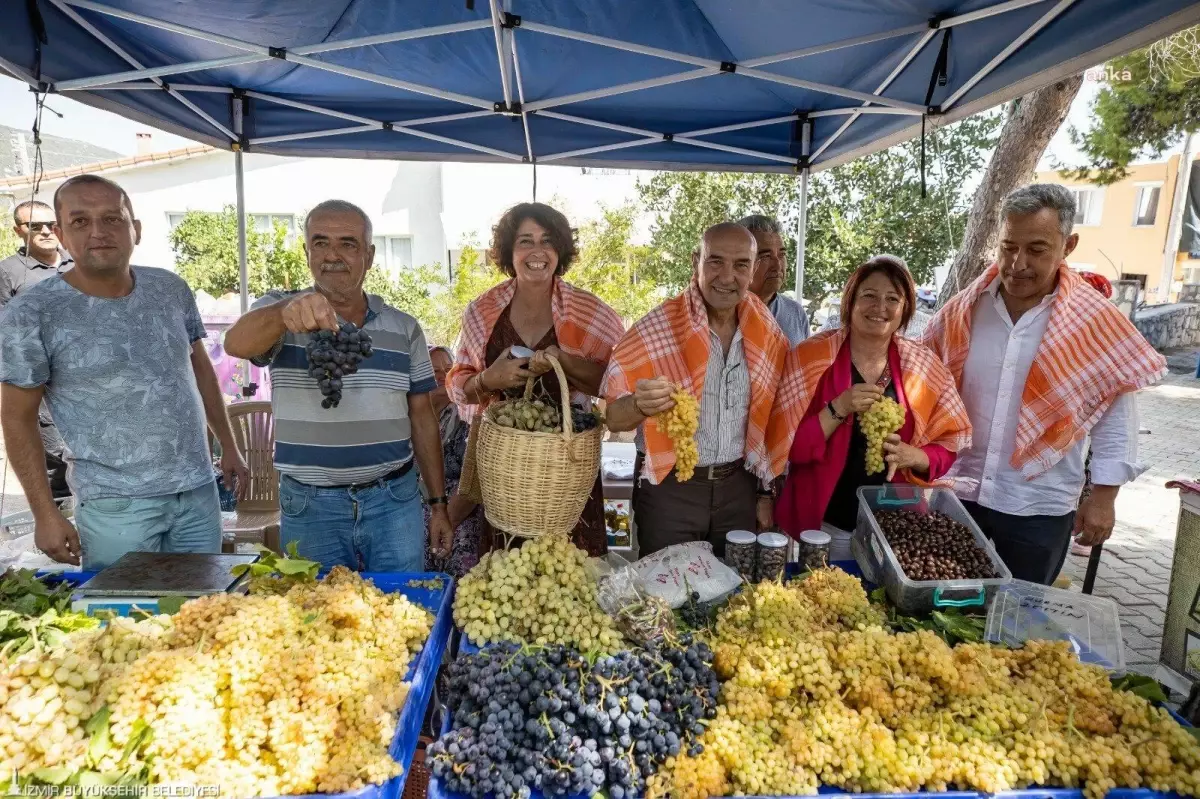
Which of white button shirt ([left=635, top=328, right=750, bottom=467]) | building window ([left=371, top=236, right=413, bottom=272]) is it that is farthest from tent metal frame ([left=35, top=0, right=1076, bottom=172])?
building window ([left=371, top=236, right=413, bottom=272])

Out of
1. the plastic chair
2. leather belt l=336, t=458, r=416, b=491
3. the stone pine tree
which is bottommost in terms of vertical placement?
the plastic chair

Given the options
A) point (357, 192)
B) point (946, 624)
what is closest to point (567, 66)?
point (946, 624)

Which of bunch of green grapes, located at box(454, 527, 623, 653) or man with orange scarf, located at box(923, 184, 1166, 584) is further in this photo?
man with orange scarf, located at box(923, 184, 1166, 584)

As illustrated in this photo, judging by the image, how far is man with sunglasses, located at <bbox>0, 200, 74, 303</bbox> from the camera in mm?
4895

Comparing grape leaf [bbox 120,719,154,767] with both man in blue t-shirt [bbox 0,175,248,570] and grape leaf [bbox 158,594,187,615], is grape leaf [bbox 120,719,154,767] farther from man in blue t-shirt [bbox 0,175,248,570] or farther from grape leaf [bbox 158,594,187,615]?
man in blue t-shirt [bbox 0,175,248,570]

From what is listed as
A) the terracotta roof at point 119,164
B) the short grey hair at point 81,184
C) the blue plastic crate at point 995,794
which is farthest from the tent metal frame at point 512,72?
the terracotta roof at point 119,164

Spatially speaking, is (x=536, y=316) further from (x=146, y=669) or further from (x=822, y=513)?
(x=146, y=669)

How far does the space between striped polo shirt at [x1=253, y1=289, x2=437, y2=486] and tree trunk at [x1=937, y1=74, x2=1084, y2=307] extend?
194 inches

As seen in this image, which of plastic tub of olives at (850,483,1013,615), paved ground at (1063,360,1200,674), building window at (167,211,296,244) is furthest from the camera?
building window at (167,211,296,244)

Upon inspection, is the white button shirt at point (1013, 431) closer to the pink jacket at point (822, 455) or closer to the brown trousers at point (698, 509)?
the pink jacket at point (822, 455)

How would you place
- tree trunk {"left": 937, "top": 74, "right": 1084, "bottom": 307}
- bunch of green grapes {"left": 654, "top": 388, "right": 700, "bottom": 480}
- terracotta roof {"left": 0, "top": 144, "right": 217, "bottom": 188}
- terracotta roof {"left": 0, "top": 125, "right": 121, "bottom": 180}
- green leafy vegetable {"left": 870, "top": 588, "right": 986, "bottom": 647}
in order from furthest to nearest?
terracotta roof {"left": 0, "top": 125, "right": 121, "bottom": 180} < terracotta roof {"left": 0, "top": 144, "right": 217, "bottom": 188} < tree trunk {"left": 937, "top": 74, "right": 1084, "bottom": 307} < bunch of green grapes {"left": 654, "top": 388, "right": 700, "bottom": 480} < green leafy vegetable {"left": 870, "top": 588, "right": 986, "bottom": 647}

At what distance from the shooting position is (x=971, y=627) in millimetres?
2006

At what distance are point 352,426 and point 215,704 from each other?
1.36 m

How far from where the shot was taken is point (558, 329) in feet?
9.70
